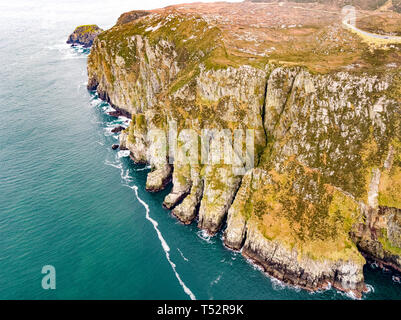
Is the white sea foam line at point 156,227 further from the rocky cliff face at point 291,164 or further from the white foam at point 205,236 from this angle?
the white foam at point 205,236

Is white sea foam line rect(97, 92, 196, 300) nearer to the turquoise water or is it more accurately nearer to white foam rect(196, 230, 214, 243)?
the turquoise water

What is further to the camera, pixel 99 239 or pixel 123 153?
pixel 123 153

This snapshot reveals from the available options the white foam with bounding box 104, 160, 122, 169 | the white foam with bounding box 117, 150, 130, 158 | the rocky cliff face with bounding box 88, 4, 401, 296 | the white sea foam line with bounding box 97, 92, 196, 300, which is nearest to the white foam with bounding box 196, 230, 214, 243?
the rocky cliff face with bounding box 88, 4, 401, 296

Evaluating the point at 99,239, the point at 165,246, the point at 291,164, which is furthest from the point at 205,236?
the point at 291,164

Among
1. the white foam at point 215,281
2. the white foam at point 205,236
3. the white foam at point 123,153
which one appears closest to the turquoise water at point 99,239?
the white foam at point 215,281

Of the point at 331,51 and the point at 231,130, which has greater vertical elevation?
the point at 331,51

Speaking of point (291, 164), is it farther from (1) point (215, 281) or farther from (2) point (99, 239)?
(2) point (99, 239)

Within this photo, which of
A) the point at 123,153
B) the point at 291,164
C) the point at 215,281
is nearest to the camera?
the point at 215,281
